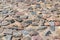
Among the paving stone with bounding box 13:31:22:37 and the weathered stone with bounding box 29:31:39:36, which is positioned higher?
the paving stone with bounding box 13:31:22:37

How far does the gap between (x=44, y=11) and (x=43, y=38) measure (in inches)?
25.2

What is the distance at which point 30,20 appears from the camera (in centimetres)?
191

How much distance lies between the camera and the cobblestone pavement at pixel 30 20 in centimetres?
163

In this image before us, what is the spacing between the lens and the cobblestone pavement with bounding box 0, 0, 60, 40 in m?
1.63

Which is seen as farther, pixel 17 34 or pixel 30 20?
pixel 30 20

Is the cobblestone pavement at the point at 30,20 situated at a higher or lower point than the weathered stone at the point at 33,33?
higher

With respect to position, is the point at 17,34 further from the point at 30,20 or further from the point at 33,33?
the point at 30,20

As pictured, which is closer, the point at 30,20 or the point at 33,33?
the point at 33,33

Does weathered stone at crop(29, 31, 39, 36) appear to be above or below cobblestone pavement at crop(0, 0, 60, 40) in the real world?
below

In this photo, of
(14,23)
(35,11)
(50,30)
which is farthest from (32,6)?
(50,30)

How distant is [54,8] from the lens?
220 cm

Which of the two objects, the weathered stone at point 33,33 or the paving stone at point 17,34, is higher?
the paving stone at point 17,34

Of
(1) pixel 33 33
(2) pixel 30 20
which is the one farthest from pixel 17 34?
(2) pixel 30 20

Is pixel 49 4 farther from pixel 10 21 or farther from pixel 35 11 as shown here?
pixel 10 21
